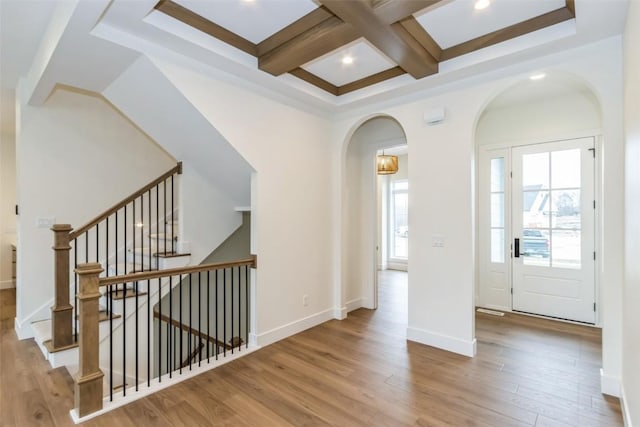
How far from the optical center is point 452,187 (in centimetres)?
321

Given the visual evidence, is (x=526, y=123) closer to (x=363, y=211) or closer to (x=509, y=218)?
(x=509, y=218)

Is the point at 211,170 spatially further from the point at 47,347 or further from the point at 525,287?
the point at 525,287

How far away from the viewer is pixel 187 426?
6.75ft

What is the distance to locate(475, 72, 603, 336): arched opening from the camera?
3854 mm

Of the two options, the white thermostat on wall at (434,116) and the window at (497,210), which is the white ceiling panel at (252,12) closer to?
the white thermostat on wall at (434,116)

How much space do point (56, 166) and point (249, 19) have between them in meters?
3.21

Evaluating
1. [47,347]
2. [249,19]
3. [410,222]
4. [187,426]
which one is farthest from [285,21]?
[47,347]

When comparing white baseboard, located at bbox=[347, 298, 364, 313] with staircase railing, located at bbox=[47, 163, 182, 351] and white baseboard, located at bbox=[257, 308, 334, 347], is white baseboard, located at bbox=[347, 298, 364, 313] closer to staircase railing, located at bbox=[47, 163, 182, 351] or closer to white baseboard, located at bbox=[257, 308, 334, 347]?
white baseboard, located at bbox=[257, 308, 334, 347]

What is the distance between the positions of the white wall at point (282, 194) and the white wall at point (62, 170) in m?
2.37

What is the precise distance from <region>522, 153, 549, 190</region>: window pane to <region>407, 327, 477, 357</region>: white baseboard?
236 centimetres

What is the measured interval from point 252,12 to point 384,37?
1.01 m

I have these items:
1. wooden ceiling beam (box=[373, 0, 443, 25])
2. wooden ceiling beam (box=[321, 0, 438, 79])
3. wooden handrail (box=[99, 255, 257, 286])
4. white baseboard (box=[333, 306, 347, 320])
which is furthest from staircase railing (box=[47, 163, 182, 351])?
wooden ceiling beam (box=[373, 0, 443, 25])

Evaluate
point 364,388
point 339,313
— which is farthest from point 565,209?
point 364,388

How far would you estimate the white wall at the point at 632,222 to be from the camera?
66.1 inches
